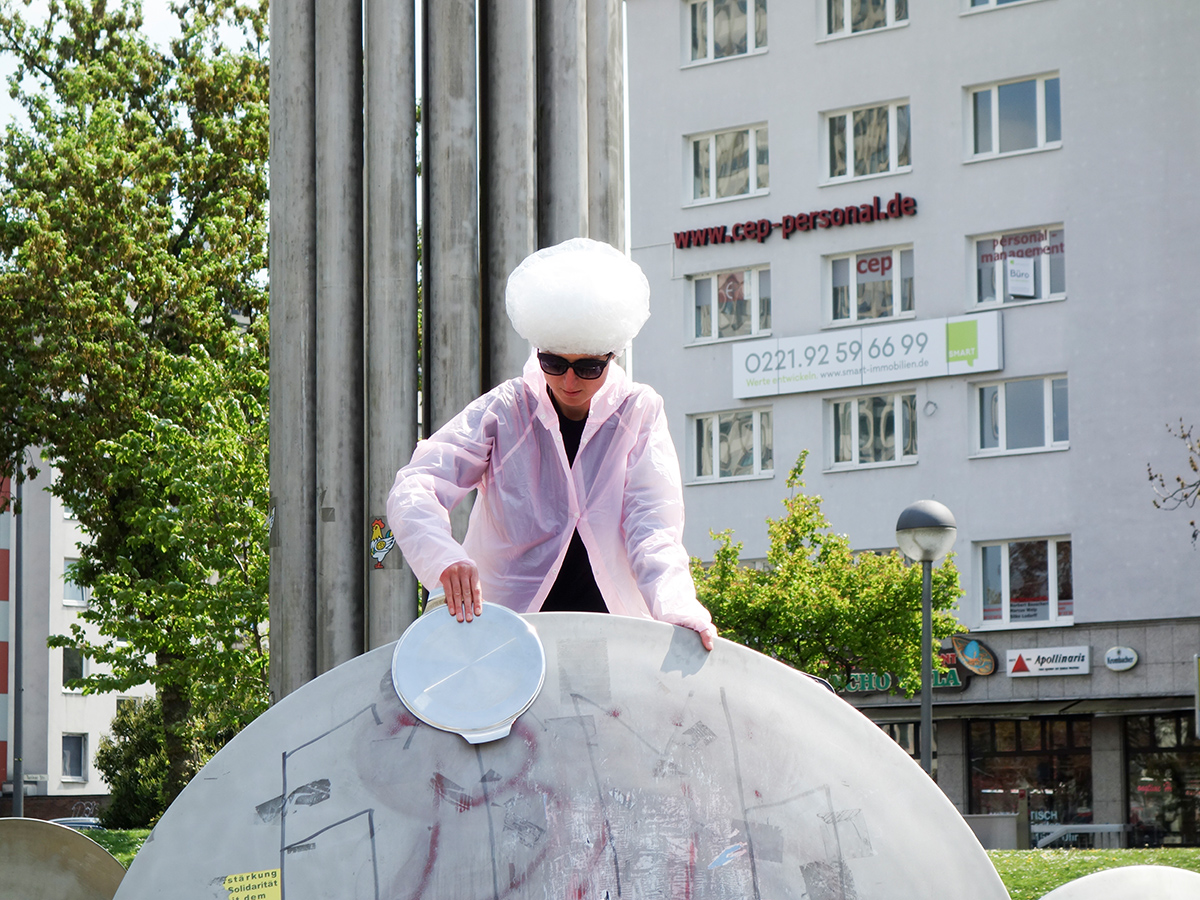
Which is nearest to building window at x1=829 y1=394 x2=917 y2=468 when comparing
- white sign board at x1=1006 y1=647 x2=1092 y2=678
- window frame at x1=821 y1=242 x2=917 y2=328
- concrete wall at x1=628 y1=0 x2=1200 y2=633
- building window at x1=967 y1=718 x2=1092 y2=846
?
concrete wall at x1=628 y1=0 x2=1200 y2=633

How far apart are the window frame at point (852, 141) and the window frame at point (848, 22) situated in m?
1.57

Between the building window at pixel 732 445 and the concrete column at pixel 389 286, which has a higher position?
the building window at pixel 732 445

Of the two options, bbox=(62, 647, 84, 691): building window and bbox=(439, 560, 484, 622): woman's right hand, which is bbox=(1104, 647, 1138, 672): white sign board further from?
bbox=(62, 647, 84, 691): building window

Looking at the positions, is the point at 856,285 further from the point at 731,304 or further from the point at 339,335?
the point at 339,335

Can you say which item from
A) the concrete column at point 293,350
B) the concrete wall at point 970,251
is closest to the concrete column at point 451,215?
the concrete column at point 293,350

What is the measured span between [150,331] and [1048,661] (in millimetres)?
18408

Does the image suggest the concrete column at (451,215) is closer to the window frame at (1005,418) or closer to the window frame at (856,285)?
the window frame at (1005,418)

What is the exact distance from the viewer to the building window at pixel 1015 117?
33312 mm

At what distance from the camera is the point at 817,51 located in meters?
35.6

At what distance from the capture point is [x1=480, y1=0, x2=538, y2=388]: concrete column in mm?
8289

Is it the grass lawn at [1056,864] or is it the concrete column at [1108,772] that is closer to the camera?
the grass lawn at [1056,864]

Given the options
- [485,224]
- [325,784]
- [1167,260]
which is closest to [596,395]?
[325,784]

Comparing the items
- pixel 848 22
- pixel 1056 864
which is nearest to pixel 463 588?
pixel 1056 864

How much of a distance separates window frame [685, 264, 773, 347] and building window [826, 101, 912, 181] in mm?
2686
